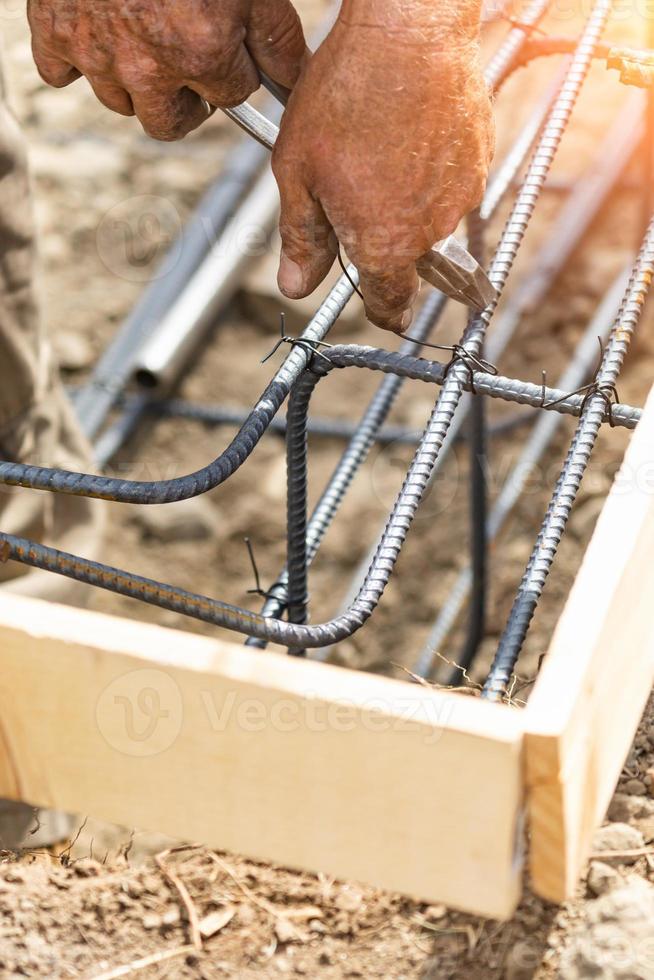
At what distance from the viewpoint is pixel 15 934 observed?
1276mm

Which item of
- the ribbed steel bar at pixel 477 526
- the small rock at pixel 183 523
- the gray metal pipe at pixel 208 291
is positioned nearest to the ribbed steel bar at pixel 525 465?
the ribbed steel bar at pixel 477 526

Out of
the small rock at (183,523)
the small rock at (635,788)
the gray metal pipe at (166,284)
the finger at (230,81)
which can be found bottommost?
the small rock at (183,523)

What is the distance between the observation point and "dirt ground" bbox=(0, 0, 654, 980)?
125cm

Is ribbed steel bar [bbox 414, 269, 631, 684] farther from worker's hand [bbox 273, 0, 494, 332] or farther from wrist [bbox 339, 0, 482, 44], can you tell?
wrist [bbox 339, 0, 482, 44]

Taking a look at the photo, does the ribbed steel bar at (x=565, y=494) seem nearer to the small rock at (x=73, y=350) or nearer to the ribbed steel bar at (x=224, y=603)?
the ribbed steel bar at (x=224, y=603)

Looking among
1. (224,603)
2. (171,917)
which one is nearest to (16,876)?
(171,917)

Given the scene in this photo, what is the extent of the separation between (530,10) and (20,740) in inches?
57.6

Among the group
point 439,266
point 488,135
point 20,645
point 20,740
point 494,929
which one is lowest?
point 494,929

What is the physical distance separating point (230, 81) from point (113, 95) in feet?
0.49

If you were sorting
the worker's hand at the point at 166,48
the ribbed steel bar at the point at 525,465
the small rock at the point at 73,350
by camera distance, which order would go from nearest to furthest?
1. the worker's hand at the point at 166,48
2. the ribbed steel bar at the point at 525,465
3. the small rock at the point at 73,350

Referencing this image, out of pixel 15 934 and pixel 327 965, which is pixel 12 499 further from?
pixel 327 965

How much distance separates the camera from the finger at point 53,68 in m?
1.38

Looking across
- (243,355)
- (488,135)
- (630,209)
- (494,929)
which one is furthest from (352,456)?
(630,209)

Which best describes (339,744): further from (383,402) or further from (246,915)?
(383,402)
